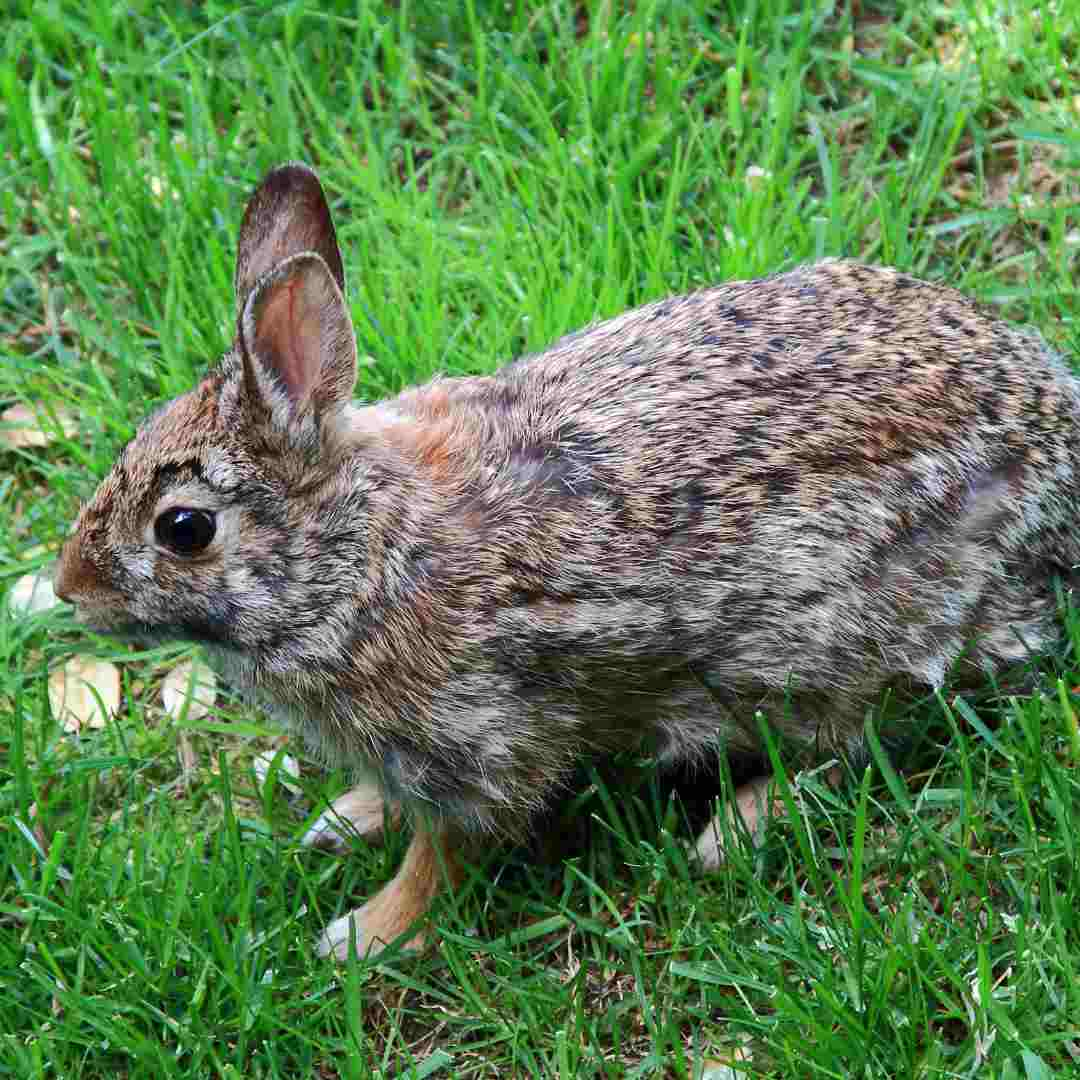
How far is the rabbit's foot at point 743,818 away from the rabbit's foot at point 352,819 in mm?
723

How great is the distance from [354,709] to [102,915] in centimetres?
71

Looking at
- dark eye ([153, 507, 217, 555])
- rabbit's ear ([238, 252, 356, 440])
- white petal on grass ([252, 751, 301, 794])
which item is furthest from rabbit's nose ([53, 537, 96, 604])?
white petal on grass ([252, 751, 301, 794])

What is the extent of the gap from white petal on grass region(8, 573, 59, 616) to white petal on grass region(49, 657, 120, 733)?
181mm

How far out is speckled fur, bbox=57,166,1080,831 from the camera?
3.64 meters

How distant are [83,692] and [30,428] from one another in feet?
3.14

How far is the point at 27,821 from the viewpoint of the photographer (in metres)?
4.00

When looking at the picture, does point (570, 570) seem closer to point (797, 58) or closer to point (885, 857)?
point (885, 857)

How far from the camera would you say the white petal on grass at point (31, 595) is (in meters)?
4.65

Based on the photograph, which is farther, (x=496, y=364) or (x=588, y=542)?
(x=496, y=364)

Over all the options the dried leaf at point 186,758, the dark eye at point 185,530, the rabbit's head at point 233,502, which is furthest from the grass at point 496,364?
the dark eye at point 185,530

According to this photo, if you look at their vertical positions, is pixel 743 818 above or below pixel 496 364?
below

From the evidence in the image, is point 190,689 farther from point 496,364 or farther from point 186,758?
point 496,364

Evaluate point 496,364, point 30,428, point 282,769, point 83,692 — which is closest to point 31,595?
point 83,692

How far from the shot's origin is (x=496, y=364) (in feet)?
15.7
